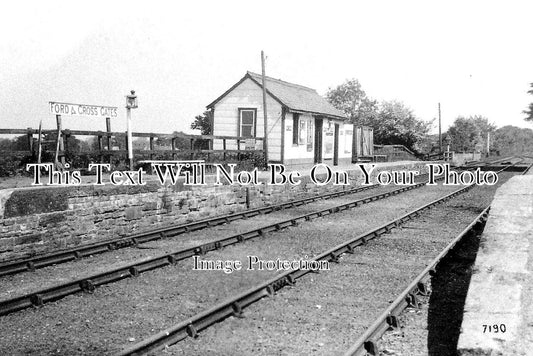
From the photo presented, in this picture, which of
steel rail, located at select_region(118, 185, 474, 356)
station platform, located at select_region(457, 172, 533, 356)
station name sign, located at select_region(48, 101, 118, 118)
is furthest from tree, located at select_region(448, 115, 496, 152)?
steel rail, located at select_region(118, 185, 474, 356)

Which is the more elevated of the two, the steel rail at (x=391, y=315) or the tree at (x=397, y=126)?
the tree at (x=397, y=126)

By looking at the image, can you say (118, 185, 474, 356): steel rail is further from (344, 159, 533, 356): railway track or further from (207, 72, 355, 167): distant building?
(207, 72, 355, 167): distant building

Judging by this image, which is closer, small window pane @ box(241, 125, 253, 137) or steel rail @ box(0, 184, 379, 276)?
steel rail @ box(0, 184, 379, 276)

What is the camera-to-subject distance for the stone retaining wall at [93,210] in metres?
8.17

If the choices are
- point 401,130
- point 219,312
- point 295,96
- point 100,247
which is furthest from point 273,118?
point 401,130

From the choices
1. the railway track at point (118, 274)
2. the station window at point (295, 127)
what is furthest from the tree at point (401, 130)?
the railway track at point (118, 274)

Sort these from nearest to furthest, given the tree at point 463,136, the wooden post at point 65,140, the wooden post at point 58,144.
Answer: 1. the wooden post at point 58,144
2. the wooden post at point 65,140
3. the tree at point 463,136

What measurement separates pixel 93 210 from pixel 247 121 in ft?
45.5

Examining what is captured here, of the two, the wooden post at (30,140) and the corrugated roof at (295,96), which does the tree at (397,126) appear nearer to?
the corrugated roof at (295,96)

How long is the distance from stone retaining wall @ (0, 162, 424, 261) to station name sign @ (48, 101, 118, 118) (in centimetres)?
198

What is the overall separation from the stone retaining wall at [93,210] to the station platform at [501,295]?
663 cm

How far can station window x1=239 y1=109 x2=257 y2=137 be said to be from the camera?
22.9 m

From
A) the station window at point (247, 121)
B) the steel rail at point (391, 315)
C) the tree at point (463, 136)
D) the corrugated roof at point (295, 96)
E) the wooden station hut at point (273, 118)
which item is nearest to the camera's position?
the steel rail at point (391, 315)

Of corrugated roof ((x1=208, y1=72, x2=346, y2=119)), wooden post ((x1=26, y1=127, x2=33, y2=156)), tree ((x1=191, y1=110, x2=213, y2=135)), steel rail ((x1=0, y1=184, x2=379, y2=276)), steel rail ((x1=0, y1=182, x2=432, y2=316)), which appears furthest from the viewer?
tree ((x1=191, y1=110, x2=213, y2=135))
